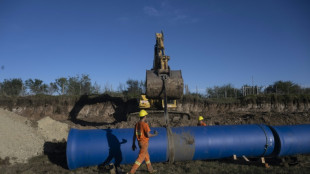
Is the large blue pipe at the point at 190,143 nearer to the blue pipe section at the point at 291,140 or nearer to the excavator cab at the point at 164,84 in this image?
the blue pipe section at the point at 291,140

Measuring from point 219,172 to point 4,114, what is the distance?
897cm

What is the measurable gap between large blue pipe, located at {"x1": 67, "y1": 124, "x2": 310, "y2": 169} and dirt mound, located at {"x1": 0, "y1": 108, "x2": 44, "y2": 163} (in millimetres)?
2232

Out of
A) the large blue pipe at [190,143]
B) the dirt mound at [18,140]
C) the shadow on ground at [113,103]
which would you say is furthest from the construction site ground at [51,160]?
the shadow on ground at [113,103]

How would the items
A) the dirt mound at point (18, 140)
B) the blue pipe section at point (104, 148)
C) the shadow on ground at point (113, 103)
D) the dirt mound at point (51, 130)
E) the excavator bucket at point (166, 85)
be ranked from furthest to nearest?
the shadow on ground at point (113, 103) < the dirt mound at point (51, 130) < the excavator bucket at point (166, 85) < the dirt mound at point (18, 140) < the blue pipe section at point (104, 148)

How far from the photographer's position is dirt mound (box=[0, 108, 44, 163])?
6594 mm

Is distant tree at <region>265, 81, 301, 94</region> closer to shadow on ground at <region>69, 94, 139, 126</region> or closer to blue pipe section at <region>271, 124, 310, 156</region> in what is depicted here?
shadow on ground at <region>69, 94, 139, 126</region>

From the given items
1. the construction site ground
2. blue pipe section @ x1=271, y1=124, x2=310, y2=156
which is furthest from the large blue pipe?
the construction site ground

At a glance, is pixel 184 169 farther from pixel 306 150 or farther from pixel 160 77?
pixel 306 150

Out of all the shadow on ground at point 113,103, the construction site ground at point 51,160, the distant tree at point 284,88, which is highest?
the distant tree at point 284,88

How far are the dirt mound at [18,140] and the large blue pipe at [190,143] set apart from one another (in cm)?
223

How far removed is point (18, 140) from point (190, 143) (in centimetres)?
594

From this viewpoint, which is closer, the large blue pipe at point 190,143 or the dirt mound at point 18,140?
the large blue pipe at point 190,143

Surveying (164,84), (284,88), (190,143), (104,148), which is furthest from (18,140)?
(284,88)

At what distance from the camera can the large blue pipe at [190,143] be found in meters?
5.73
